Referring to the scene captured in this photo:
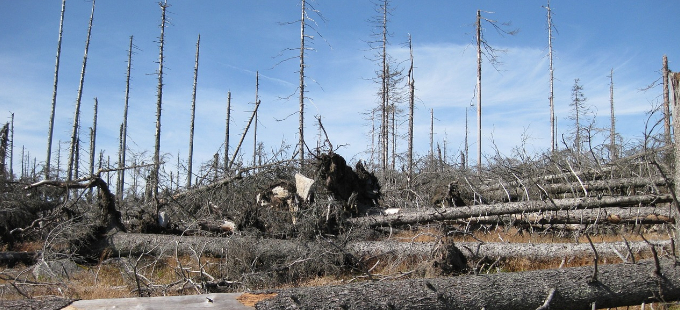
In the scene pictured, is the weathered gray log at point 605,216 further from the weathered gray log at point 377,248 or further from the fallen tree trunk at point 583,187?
the weathered gray log at point 377,248

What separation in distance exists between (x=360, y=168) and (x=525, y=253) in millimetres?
4018

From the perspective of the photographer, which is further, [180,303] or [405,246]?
[405,246]

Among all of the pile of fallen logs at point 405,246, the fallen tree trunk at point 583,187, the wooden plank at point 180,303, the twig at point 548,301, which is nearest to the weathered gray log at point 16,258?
the pile of fallen logs at point 405,246

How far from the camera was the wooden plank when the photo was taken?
3947 millimetres

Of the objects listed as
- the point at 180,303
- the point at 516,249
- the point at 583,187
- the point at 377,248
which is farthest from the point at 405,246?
the point at 180,303

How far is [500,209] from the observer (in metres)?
8.24

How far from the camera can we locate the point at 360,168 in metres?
10.1

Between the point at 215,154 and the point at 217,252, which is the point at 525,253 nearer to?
the point at 217,252

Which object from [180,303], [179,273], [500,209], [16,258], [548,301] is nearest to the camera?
[180,303]

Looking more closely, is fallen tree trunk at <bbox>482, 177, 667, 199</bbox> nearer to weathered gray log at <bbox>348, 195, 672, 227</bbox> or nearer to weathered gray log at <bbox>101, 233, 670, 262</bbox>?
weathered gray log at <bbox>348, 195, 672, 227</bbox>

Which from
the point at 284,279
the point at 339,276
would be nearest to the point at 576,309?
the point at 339,276

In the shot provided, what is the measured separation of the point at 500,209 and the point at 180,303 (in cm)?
601

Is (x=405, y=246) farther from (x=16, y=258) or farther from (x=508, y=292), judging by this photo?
(x=16, y=258)

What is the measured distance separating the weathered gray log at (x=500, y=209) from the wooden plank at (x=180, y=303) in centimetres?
485
